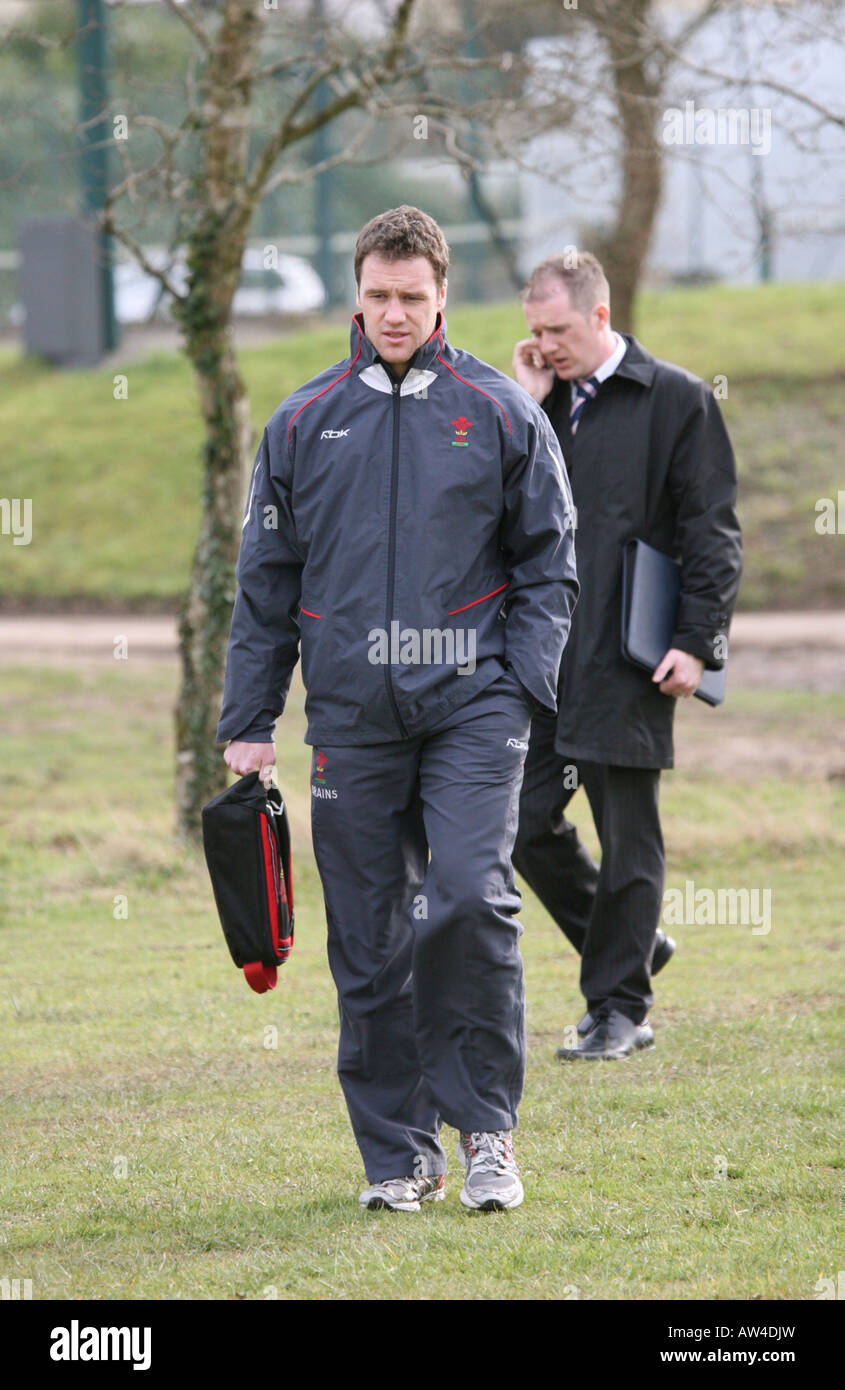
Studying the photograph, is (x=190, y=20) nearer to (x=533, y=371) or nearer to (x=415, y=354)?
(x=533, y=371)

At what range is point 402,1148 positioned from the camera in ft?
12.8

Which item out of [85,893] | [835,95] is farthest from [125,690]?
[835,95]

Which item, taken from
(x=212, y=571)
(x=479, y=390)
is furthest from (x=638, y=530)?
(x=212, y=571)

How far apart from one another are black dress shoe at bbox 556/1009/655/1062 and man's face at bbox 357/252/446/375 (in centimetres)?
219

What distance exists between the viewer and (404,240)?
12.6ft

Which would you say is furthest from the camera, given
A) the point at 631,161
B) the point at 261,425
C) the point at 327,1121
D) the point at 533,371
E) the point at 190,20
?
the point at 261,425

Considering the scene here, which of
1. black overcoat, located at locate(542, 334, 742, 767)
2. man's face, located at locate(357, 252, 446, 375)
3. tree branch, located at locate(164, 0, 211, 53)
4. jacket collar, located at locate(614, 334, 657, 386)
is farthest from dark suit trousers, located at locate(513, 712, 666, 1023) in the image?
tree branch, located at locate(164, 0, 211, 53)

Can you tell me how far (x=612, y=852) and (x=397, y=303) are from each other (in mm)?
1973

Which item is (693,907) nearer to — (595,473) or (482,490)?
(595,473)

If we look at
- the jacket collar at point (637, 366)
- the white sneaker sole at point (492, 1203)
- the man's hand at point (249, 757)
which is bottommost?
the white sneaker sole at point (492, 1203)

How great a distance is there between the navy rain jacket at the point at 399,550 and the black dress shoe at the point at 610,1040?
5.21 feet

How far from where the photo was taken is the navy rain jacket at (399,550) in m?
3.78

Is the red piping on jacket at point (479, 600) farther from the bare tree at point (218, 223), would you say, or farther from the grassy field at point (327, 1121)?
the bare tree at point (218, 223)

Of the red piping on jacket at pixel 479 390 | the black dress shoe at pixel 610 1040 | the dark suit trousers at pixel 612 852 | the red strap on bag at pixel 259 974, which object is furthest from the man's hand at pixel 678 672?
the red strap on bag at pixel 259 974
